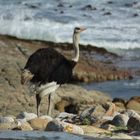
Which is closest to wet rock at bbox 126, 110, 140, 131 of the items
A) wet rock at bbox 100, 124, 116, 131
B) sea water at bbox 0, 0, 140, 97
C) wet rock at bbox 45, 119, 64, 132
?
wet rock at bbox 100, 124, 116, 131

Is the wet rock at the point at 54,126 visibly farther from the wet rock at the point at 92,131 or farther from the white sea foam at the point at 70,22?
the white sea foam at the point at 70,22

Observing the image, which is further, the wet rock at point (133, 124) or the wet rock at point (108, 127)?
the wet rock at point (133, 124)

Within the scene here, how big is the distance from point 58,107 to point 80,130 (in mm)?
5345

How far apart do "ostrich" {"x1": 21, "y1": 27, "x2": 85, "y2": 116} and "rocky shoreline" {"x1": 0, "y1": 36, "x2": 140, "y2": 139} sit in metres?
0.46

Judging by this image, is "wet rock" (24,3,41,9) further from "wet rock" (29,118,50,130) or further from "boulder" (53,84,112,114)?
"wet rock" (29,118,50,130)

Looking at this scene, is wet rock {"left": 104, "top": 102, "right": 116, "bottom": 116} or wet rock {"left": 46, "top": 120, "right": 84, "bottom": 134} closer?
wet rock {"left": 46, "top": 120, "right": 84, "bottom": 134}

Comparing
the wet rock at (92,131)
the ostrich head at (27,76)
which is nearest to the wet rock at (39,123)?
the wet rock at (92,131)

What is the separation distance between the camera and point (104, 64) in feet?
69.2

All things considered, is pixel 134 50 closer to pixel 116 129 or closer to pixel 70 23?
pixel 70 23

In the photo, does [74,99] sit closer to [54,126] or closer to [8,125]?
[8,125]

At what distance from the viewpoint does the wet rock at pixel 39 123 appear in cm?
938

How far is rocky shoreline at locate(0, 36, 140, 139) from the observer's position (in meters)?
9.21

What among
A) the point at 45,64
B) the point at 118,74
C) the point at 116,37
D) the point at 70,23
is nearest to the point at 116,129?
the point at 45,64

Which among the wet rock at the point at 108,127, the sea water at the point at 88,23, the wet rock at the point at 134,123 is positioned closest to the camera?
the wet rock at the point at 108,127
